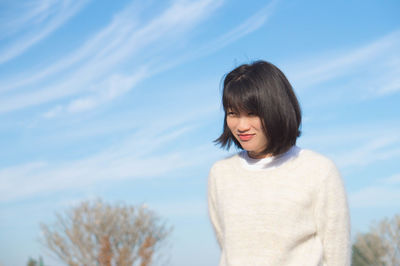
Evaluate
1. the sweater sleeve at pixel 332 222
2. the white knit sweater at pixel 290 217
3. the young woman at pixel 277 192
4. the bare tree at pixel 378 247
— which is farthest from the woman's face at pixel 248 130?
the bare tree at pixel 378 247

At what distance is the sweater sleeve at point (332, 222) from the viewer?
6.68ft

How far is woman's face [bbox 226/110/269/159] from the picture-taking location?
2.06 m

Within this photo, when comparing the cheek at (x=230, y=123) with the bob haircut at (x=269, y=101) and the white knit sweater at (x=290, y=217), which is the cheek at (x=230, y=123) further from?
the white knit sweater at (x=290, y=217)

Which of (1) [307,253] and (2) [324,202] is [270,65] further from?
(1) [307,253]

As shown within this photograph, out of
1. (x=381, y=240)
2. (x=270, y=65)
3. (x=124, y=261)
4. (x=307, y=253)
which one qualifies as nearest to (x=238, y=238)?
(x=307, y=253)

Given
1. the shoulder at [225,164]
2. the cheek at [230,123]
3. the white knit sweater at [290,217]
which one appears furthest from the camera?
the shoulder at [225,164]

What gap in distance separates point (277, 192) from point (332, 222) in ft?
0.81

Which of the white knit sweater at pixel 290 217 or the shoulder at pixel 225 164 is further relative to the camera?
the shoulder at pixel 225 164

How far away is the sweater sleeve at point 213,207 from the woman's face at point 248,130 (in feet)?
1.22

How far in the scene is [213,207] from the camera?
2449mm

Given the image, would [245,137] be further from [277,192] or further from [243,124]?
[277,192]

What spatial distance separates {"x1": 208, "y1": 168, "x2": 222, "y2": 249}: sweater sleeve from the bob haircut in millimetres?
392

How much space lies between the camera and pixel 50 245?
2136 centimetres

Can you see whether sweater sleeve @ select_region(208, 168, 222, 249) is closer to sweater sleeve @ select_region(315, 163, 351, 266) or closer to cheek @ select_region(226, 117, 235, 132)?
cheek @ select_region(226, 117, 235, 132)
